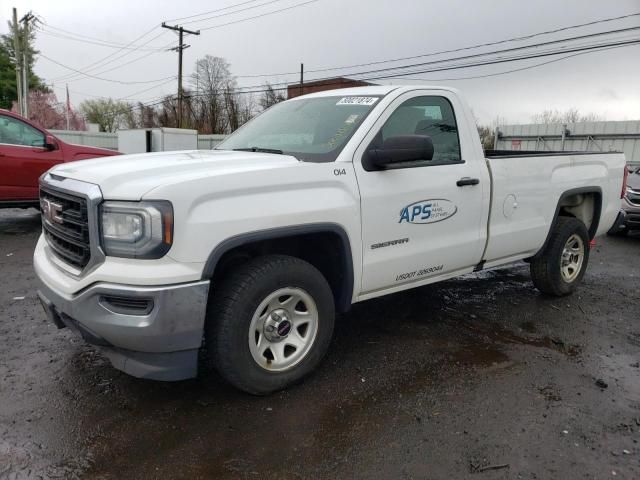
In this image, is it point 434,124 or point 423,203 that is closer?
point 423,203

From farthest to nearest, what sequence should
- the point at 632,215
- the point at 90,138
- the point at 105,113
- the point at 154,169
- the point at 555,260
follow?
the point at 105,113
the point at 90,138
the point at 632,215
the point at 555,260
the point at 154,169

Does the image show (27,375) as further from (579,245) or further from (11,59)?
(11,59)

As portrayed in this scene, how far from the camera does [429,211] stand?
378cm

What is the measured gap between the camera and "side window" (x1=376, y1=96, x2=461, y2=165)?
392 centimetres

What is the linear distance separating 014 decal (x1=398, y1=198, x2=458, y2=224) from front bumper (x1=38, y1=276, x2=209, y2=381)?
1.58 metres

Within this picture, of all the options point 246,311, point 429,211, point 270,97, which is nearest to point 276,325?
point 246,311

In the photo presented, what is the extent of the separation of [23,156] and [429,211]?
7.06 m

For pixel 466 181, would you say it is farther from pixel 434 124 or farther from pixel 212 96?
pixel 212 96

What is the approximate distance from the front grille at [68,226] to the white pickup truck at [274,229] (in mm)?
13

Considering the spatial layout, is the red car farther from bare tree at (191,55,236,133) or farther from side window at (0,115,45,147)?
bare tree at (191,55,236,133)

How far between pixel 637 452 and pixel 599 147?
80.1 ft

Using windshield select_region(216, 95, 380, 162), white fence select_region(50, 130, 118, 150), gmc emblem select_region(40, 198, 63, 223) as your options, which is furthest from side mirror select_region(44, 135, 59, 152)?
white fence select_region(50, 130, 118, 150)

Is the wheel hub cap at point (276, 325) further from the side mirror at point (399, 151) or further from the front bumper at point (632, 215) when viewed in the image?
the front bumper at point (632, 215)

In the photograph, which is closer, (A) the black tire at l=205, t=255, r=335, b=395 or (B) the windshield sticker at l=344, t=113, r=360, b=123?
(A) the black tire at l=205, t=255, r=335, b=395
